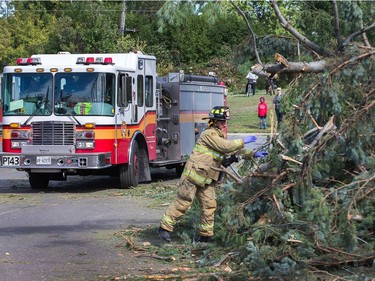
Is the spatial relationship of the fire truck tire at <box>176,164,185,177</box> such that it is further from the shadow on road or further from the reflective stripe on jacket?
the reflective stripe on jacket

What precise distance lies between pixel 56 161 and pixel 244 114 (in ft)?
78.0

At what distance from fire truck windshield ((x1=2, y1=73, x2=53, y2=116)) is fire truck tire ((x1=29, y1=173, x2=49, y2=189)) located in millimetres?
1558

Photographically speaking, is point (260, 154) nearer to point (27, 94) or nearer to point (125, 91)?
point (125, 91)

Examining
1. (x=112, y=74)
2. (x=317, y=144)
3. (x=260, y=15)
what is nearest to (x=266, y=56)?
(x=260, y=15)

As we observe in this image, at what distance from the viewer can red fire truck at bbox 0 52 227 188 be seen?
14.9 metres

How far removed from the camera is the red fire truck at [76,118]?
1488cm

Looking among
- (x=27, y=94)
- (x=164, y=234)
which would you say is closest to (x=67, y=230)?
(x=164, y=234)

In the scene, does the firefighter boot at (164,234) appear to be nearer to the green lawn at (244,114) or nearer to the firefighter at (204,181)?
the firefighter at (204,181)

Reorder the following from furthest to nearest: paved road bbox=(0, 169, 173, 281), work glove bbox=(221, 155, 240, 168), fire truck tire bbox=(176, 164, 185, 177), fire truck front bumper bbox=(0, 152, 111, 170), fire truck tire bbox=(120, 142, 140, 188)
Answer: fire truck tire bbox=(176, 164, 185, 177) < fire truck tire bbox=(120, 142, 140, 188) < fire truck front bumper bbox=(0, 152, 111, 170) < work glove bbox=(221, 155, 240, 168) < paved road bbox=(0, 169, 173, 281)

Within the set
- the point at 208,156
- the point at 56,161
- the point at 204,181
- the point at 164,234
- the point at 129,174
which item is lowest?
the point at 164,234

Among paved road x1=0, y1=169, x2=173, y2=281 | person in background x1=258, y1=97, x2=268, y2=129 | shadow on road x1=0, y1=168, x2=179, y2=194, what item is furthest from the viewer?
person in background x1=258, y1=97, x2=268, y2=129

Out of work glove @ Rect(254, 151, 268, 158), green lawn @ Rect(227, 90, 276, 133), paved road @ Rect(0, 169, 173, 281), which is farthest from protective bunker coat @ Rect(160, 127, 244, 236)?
green lawn @ Rect(227, 90, 276, 133)

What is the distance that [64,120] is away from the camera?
14969 mm

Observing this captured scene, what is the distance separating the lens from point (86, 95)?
15.0 meters
